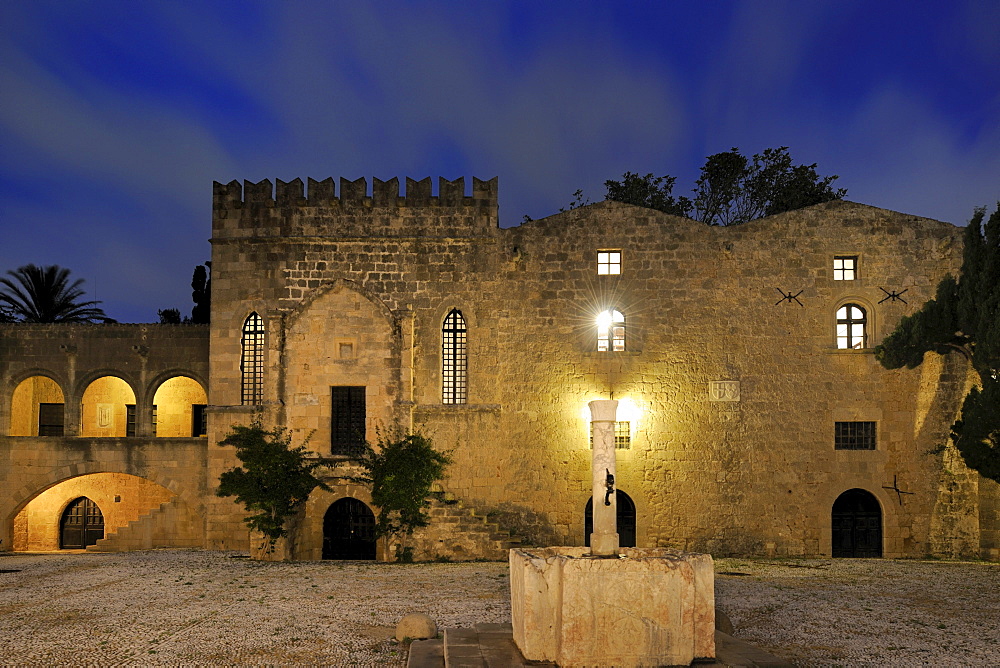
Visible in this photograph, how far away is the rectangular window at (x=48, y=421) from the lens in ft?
78.6

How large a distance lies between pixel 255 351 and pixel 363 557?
5568mm

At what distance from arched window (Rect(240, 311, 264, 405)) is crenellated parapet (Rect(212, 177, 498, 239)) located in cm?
220

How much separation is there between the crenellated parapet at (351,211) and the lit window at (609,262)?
269 centimetres

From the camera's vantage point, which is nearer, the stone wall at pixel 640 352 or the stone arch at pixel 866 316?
the stone wall at pixel 640 352

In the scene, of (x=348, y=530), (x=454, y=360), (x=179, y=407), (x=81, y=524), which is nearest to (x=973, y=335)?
(x=454, y=360)

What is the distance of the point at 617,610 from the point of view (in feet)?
27.0

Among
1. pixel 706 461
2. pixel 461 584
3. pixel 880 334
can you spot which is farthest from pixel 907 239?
pixel 461 584

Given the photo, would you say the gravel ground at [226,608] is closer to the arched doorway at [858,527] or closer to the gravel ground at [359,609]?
the gravel ground at [359,609]

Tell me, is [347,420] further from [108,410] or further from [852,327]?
[852,327]

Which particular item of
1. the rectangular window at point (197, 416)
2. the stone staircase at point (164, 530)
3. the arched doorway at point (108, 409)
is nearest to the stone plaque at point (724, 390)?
the stone staircase at point (164, 530)

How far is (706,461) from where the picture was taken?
20.0 metres

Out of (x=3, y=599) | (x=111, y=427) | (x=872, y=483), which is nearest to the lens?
(x=3, y=599)

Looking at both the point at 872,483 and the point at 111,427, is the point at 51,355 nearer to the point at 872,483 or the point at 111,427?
the point at 111,427

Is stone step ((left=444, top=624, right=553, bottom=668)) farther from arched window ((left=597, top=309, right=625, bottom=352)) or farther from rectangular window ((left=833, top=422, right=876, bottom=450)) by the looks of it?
rectangular window ((left=833, top=422, right=876, bottom=450))
